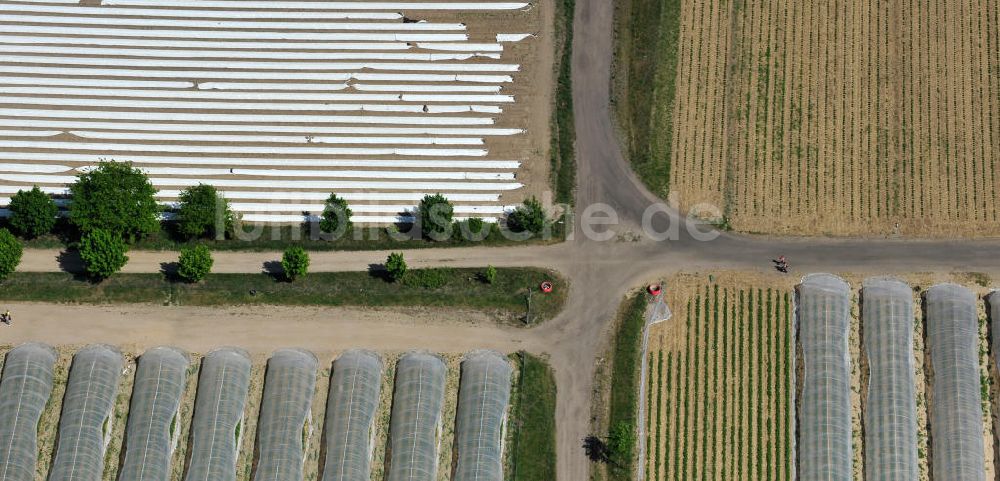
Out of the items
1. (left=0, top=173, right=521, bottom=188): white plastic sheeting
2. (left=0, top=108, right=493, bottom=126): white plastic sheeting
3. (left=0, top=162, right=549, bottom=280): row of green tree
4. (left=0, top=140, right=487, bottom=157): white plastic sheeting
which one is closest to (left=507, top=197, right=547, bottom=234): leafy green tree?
(left=0, top=162, right=549, bottom=280): row of green tree

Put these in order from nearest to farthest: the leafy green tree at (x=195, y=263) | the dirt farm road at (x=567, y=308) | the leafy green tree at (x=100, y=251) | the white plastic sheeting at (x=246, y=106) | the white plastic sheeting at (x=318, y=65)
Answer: the leafy green tree at (x=100, y=251) → the leafy green tree at (x=195, y=263) → the dirt farm road at (x=567, y=308) → the white plastic sheeting at (x=246, y=106) → the white plastic sheeting at (x=318, y=65)

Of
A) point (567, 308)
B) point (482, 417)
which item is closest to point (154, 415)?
point (482, 417)

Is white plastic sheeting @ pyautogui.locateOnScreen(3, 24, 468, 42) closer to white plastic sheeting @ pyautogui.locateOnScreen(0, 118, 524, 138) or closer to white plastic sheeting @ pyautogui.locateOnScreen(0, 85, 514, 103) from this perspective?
white plastic sheeting @ pyautogui.locateOnScreen(0, 85, 514, 103)

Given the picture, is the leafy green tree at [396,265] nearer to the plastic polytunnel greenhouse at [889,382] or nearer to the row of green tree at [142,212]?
the row of green tree at [142,212]

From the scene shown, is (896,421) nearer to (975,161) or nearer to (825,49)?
(975,161)

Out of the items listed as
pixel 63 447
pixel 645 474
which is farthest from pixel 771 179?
pixel 63 447

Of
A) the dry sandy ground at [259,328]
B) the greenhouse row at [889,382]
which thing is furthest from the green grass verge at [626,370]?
the greenhouse row at [889,382]
